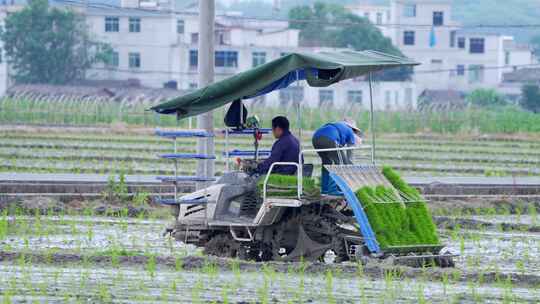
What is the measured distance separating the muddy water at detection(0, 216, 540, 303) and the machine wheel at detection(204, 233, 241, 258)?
1.34 feet

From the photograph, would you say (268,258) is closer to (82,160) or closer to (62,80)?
(82,160)

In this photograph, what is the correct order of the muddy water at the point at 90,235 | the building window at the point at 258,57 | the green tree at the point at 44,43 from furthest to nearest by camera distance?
1. the building window at the point at 258,57
2. the green tree at the point at 44,43
3. the muddy water at the point at 90,235

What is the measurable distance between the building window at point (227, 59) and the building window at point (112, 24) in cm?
693

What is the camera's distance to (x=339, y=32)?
9438 centimetres

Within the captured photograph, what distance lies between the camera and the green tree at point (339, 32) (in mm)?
88812

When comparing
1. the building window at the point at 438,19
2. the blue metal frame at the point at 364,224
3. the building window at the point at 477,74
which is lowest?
the blue metal frame at the point at 364,224

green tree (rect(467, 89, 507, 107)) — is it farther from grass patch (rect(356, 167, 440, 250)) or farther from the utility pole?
grass patch (rect(356, 167, 440, 250))

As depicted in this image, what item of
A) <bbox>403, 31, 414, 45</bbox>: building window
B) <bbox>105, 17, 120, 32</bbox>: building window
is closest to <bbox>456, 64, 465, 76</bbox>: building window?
<bbox>403, 31, 414, 45</bbox>: building window

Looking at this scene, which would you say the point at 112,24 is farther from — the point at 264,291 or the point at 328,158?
Result: the point at 264,291

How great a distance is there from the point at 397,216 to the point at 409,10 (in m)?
84.1

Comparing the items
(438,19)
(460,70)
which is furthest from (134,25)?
(460,70)

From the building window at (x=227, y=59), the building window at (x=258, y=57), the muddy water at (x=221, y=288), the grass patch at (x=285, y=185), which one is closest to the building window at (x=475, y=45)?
the building window at (x=258, y=57)

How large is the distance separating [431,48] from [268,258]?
3257 inches

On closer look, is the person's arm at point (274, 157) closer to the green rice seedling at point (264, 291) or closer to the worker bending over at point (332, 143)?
the worker bending over at point (332, 143)
